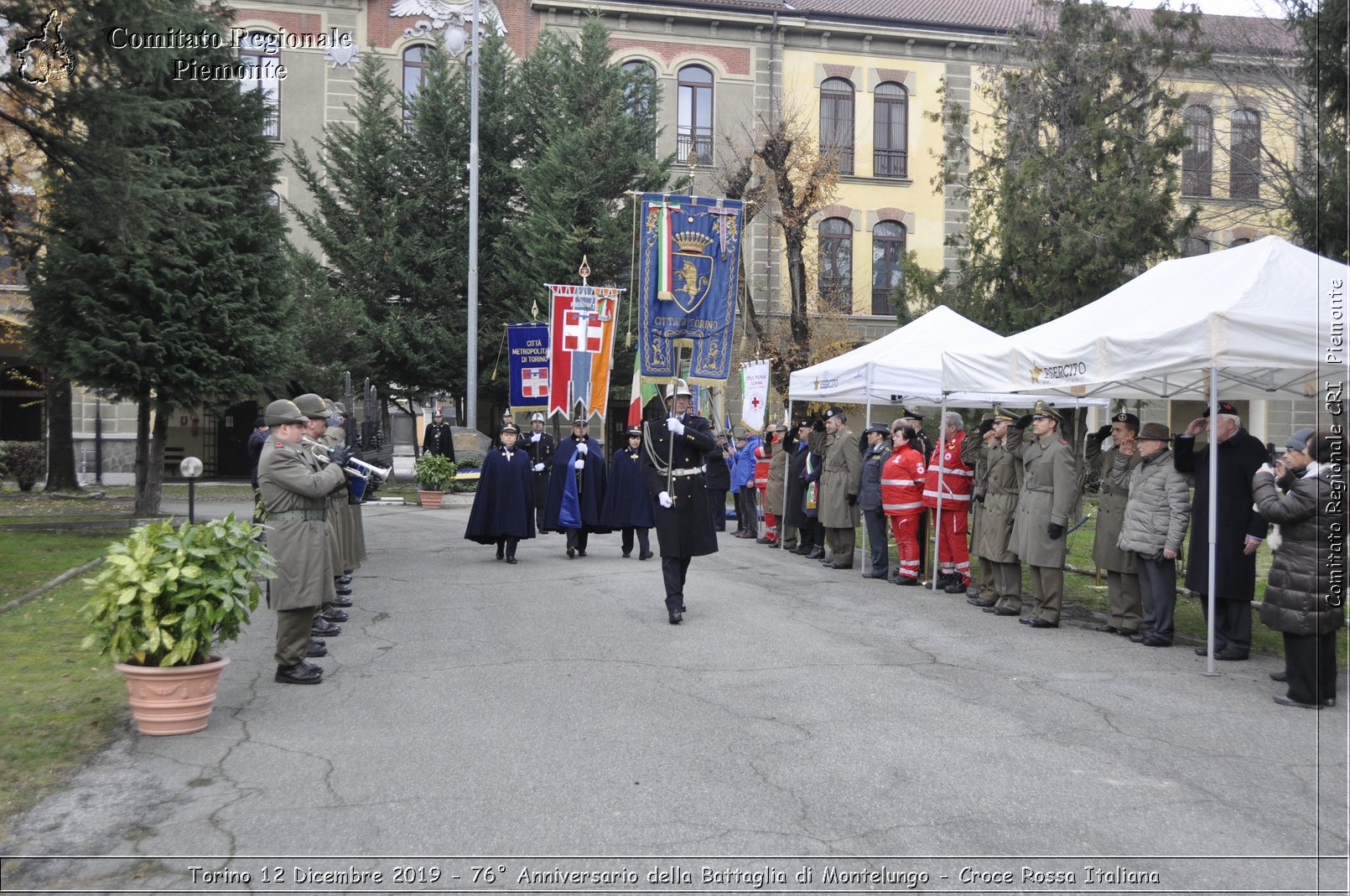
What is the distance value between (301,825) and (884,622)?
6730 mm

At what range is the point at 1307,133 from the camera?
63.2 feet

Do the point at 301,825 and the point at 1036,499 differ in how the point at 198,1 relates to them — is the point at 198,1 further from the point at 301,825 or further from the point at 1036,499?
the point at 301,825

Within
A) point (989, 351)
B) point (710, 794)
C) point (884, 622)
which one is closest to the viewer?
point (710, 794)

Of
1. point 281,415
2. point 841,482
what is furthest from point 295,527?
point 841,482

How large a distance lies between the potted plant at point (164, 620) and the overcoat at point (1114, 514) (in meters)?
7.35

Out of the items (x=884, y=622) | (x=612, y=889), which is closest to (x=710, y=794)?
(x=612, y=889)

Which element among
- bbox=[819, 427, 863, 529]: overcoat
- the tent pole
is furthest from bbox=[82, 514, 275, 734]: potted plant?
bbox=[819, 427, 863, 529]: overcoat

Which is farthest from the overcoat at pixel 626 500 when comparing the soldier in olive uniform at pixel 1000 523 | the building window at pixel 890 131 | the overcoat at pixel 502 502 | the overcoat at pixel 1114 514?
the building window at pixel 890 131

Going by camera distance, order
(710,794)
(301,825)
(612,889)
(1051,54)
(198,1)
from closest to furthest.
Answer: (612,889) < (301,825) < (710,794) < (198,1) < (1051,54)

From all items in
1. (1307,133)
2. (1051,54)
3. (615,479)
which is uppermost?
(1051,54)

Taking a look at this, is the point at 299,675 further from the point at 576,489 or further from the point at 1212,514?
the point at 576,489

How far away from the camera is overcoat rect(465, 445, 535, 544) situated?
14875 millimetres

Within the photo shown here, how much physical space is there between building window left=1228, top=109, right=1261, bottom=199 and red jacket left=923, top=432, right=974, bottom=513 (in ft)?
41.3

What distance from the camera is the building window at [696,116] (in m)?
36.4
